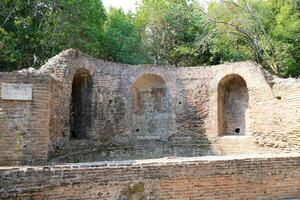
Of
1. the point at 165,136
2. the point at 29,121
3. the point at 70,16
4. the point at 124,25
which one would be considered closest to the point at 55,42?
the point at 70,16

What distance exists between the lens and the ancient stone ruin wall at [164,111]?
1073cm

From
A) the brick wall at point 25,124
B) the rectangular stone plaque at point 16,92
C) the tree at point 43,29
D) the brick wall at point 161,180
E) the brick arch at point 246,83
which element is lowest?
the brick wall at point 161,180

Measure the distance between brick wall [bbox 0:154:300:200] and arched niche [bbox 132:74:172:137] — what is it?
696cm

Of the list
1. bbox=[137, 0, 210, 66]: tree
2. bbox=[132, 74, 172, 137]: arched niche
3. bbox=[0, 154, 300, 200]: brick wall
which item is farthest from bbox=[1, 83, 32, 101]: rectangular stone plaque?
bbox=[137, 0, 210, 66]: tree

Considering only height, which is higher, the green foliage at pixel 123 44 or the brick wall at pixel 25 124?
the green foliage at pixel 123 44

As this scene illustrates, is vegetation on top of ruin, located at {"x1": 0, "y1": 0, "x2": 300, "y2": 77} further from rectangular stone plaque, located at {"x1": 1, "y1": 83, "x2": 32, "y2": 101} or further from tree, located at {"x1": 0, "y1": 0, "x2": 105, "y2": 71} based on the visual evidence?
rectangular stone plaque, located at {"x1": 1, "y1": 83, "x2": 32, "y2": 101}

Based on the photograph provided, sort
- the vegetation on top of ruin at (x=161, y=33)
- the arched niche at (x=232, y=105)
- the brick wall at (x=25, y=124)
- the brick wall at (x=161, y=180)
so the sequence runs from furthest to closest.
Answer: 1. the vegetation on top of ruin at (x=161, y=33)
2. the arched niche at (x=232, y=105)
3. the brick wall at (x=25, y=124)
4. the brick wall at (x=161, y=180)

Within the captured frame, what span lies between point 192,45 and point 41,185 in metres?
14.2

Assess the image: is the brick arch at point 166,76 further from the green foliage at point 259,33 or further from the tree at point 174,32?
the tree at point 174,32

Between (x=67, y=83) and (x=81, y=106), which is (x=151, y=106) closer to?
(x=81, y=106)

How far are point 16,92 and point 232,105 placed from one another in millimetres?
8919

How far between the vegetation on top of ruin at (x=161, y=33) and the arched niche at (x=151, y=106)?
365 centimetres

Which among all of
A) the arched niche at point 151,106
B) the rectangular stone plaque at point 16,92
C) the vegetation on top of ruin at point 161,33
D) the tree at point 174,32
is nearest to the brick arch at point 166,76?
the arched niche at point 151,106

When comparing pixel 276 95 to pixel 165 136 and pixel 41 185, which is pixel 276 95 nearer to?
pixel 165 136
